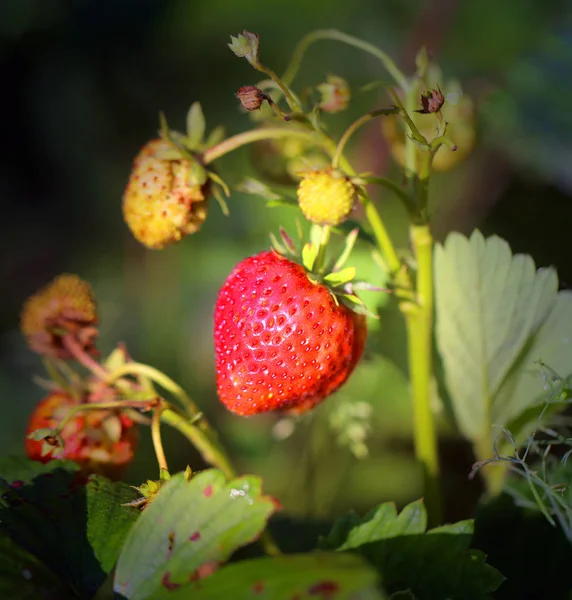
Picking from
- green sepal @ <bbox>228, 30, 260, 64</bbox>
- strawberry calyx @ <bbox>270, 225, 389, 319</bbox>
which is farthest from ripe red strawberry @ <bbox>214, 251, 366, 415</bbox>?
green sepal @ <bbox>228, 30, 260, 64</bbox>

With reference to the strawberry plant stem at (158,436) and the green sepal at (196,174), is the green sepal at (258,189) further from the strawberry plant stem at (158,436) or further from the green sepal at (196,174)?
the strawberry plant stem at (158,436)

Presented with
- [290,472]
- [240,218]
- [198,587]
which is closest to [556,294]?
[198,587]

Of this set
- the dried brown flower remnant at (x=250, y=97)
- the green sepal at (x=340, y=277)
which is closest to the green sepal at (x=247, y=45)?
the dried brown flower remnant at (x=250, y=97)

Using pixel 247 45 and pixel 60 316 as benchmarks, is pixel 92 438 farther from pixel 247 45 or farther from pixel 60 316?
pixel 247 45

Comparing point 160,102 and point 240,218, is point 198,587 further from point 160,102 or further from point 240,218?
point 160,102

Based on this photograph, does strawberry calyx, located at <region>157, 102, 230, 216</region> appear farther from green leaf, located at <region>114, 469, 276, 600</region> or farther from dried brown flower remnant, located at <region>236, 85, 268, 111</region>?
green leaf, located at <region>114, 469, 276, 600</region>

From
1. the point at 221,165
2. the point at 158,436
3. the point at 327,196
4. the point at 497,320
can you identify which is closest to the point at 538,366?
the point at 497,320
